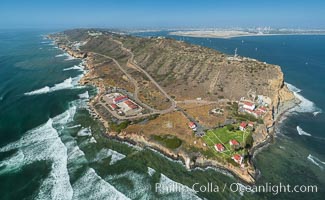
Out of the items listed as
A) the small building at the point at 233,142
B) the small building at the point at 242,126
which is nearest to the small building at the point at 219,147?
the small building at the point at 233,142

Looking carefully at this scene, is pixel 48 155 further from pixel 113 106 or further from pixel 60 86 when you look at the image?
pixel 60 86

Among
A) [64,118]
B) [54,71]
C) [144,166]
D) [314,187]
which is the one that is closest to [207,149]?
[144,166]

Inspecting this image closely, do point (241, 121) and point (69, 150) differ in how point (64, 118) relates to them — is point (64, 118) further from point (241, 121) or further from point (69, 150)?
point (241, 121)

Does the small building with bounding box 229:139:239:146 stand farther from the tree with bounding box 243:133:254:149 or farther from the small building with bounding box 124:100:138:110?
the small building with bounding box 124:100:138:110

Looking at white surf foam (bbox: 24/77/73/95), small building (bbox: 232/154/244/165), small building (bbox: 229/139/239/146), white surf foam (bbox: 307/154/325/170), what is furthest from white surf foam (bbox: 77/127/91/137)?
white surf foam (bbox: 307/154/325/170)

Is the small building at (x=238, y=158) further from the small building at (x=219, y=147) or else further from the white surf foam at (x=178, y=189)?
the white surf foam at (x=178, y=189)

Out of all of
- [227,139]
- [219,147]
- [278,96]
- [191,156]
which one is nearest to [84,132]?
[191,156]
